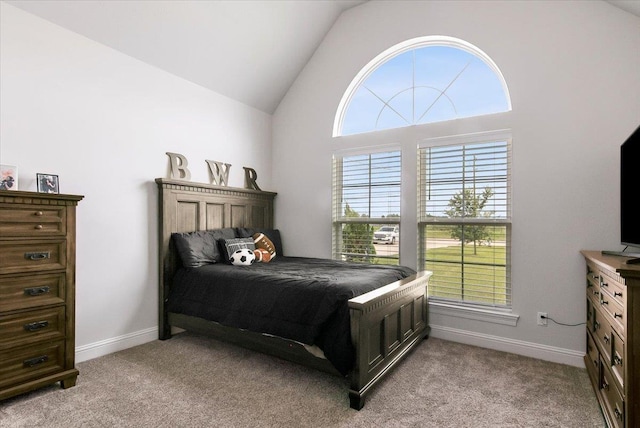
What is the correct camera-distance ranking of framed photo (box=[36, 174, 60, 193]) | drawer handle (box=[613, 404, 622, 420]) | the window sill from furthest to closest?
the window sill, framed photo (box=[36, 174, 60, 193]), drawer handle (box=[613, 404, 622, 420])

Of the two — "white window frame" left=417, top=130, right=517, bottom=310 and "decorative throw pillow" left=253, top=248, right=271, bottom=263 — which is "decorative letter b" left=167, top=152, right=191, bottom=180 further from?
"white window frame" left=417, top=130, right=517, bottom=310

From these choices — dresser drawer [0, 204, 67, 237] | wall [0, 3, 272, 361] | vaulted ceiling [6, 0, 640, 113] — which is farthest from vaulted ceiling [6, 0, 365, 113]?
dresser drawer [0, 204, 67, 237]

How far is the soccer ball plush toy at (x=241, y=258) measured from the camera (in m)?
3.23

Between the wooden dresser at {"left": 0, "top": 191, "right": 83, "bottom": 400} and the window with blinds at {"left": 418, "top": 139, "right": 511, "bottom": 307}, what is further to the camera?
the window with blinds at {"left": 418, "top": 139, "right": 511, "bottom": 307}

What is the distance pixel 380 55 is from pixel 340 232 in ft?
6.34

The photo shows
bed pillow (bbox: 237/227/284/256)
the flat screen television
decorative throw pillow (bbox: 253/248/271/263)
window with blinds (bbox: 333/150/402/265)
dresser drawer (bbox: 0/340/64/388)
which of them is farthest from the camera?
bed pillow (bbox: 237/227/284/256)

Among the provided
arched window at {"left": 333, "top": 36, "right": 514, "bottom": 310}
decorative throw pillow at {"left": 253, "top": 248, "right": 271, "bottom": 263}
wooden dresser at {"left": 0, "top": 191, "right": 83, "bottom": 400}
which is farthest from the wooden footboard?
wooden dresser at {"left": 0, "top": 191, "right": 83, "bottom": 400}

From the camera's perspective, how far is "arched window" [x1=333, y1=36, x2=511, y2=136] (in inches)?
127

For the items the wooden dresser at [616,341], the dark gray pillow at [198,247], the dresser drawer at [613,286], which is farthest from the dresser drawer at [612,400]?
the dark gray pillow at [198,247]

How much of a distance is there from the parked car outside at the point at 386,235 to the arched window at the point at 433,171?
0.03 ft

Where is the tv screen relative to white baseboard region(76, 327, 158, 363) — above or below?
above

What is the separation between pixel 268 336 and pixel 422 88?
107 inches

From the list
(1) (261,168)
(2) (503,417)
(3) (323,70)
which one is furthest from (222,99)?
(2) (503,417)

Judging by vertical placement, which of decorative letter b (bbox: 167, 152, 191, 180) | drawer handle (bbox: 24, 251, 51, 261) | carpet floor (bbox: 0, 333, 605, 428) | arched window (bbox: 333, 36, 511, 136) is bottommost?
carpet floor (bbox: 0, 333, 605, 428)
